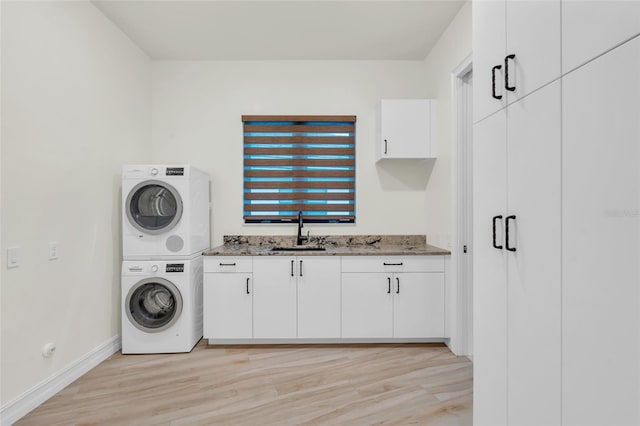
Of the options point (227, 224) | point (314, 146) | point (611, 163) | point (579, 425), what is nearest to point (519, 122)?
point (611, 163)

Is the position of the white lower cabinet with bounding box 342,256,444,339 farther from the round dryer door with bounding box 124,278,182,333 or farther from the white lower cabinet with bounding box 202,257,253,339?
the round dryer door with bounding box 124,278,182,333

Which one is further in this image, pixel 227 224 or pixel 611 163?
pixel 227 224

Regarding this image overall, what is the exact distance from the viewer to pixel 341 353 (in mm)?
3053

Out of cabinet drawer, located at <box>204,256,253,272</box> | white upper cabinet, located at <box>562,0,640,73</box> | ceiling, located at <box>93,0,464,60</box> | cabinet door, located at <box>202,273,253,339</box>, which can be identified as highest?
ceiling, located at <box>93,0,464,60</box>

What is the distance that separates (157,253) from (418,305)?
2333 millimetres

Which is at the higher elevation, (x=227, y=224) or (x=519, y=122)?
(x=519, y=122)

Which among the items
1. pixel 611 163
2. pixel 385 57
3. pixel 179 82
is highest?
pixel 385 57

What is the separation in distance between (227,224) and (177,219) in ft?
2.54

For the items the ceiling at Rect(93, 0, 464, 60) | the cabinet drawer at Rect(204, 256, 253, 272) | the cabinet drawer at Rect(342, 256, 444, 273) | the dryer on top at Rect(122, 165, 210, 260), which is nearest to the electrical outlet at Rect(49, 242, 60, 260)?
the dryer on top at Rect(122, 165, 210, 260)

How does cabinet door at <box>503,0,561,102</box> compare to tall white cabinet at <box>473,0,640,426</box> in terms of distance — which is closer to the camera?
tall white cabinet at <box>473,0,640,426</box>

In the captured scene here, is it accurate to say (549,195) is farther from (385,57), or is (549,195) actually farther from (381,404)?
(385,57)

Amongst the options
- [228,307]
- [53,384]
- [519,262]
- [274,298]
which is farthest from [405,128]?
[53,384]

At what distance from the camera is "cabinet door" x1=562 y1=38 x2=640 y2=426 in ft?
3.02

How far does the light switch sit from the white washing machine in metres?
0.97
